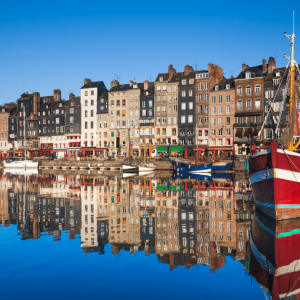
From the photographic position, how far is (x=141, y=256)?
13266 mm

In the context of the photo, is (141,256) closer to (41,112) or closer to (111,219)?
(111,219)

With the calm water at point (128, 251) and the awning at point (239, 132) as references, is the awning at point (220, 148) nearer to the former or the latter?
the awning at point (239, 132)

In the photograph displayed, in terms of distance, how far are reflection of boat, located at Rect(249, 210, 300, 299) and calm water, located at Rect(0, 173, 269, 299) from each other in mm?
310

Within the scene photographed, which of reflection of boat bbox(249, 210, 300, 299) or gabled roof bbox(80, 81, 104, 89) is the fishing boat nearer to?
reflection of boat bbox(249, 210, 300, 299)

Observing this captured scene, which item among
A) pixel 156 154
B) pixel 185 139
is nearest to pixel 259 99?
pixel 185 139

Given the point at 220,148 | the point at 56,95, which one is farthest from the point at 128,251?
the point at 56,95

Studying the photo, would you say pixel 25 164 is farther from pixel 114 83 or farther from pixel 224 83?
pixel 224 83

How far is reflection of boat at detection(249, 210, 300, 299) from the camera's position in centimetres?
1022

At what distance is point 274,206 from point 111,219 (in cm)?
883

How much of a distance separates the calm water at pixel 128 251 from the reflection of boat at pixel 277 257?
31cm

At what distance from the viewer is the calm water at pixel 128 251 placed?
1015 cm

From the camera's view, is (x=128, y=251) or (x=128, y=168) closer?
(x=128, y=251)

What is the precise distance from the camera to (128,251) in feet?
45.6

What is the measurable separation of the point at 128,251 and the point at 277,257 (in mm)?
5465
